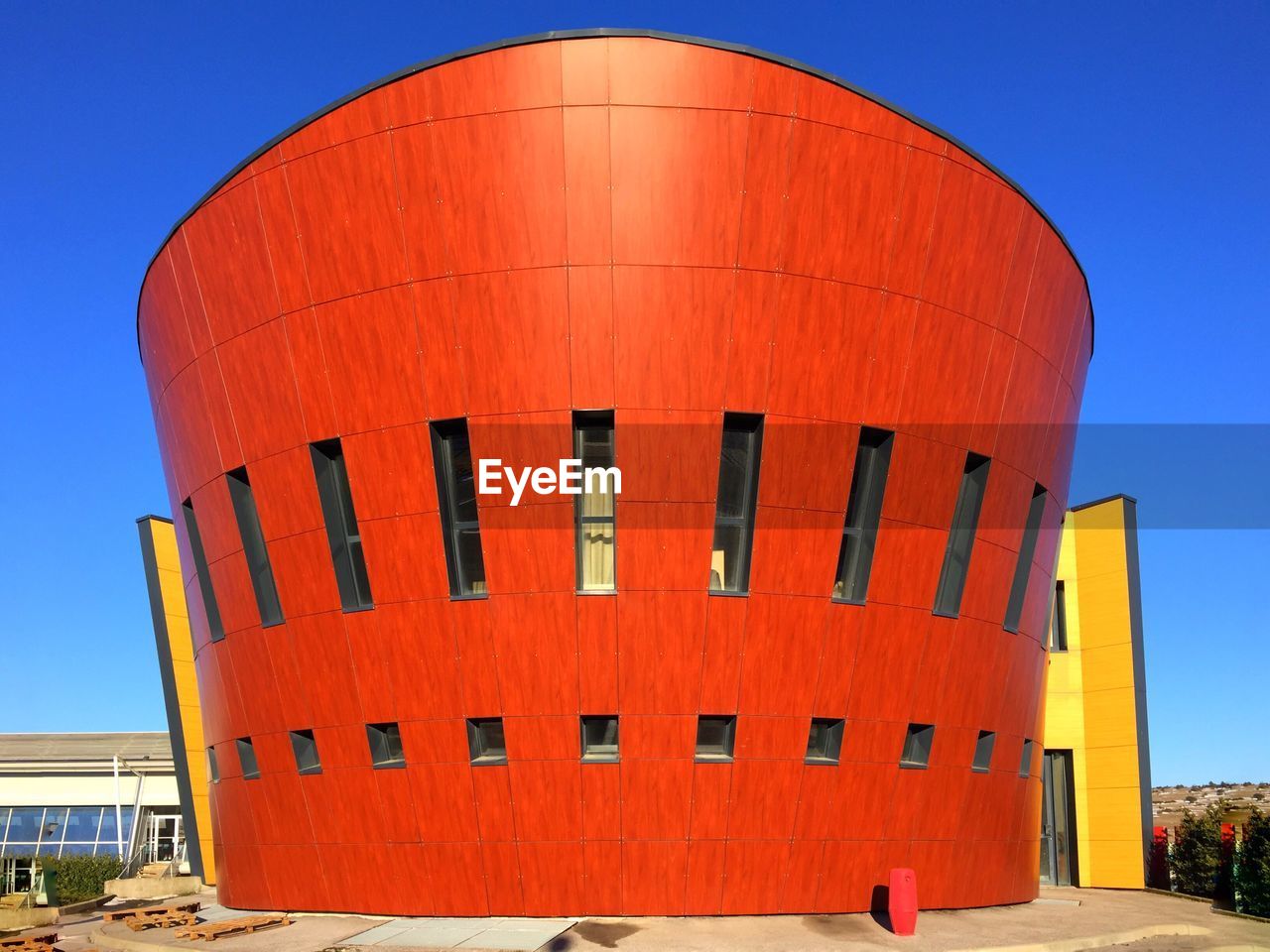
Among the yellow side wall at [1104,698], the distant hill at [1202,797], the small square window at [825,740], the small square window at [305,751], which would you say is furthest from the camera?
the distant hill at [1202,797]

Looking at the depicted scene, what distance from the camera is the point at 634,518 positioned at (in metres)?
15.9

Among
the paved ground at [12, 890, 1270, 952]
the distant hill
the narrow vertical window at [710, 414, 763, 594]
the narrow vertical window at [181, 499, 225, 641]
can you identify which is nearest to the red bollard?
the paved ground at [12, 890, 1270, 952]

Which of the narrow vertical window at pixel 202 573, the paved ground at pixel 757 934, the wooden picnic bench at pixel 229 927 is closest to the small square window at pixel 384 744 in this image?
the paved ground at pixel 757 934

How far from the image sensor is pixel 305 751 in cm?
1823

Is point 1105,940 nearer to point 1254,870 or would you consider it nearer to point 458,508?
point 1254,870

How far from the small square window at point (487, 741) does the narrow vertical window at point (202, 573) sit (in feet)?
21.2

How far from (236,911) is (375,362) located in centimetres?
1104

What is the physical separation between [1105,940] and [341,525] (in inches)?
552

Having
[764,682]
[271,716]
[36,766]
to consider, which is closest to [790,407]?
[764,682]

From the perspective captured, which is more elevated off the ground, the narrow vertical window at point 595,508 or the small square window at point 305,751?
the narrow vertical window at point 595,508

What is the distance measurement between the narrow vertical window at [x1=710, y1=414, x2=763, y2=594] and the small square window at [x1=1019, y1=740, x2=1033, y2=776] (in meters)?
8.10

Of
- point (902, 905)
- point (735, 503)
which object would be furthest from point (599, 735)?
point (902, 905)

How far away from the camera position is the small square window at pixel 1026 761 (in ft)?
66.8

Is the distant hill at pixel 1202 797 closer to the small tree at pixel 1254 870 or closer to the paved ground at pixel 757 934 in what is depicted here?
the small tree at pixel 1254 870
